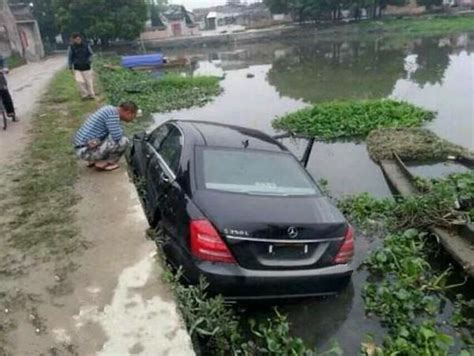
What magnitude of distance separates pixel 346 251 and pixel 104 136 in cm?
416

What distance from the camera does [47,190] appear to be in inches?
250

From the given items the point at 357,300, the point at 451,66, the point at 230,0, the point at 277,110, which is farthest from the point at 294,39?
the point at 230,0

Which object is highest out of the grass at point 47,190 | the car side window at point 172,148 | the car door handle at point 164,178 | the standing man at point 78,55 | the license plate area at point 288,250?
the standing man at point 78,55

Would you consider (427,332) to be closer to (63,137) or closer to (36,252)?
(36,252)

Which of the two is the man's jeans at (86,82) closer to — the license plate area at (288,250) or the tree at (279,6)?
the license plate area at (288,250)

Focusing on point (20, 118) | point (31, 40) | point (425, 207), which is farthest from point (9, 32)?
point (425, 207)

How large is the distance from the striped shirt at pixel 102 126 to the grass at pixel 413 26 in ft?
153

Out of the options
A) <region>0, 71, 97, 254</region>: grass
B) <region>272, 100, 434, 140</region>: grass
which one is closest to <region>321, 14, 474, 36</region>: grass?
<region>272, 100, 434, 140</region>: grass

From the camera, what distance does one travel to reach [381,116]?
12148 millimetres

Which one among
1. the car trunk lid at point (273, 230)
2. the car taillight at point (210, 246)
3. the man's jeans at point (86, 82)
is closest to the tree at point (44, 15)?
the man's jeans at point (86, 82)

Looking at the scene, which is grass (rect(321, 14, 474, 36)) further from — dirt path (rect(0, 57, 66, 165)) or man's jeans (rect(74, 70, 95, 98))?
man's jeans (rect(74, 70, 95, 98))

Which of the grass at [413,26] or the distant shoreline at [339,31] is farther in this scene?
the distant shoreline at [339,31]

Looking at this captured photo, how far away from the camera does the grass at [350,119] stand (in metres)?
11.5

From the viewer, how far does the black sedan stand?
3.82 meters
